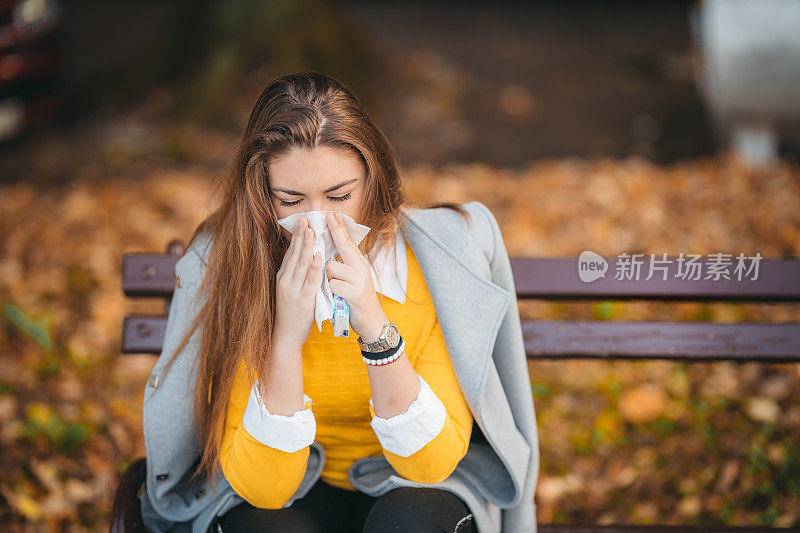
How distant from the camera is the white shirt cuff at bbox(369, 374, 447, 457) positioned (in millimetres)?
1827

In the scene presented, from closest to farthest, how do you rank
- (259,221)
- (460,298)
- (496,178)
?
1. (259,221)
2. (460,298)
3. (496,178)

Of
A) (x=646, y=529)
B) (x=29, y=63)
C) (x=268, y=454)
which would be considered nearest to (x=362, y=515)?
(x=268, y=454)

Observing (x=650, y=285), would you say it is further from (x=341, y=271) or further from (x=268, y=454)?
(x=268, y=454)

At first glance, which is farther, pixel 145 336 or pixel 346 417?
pixel 145 336

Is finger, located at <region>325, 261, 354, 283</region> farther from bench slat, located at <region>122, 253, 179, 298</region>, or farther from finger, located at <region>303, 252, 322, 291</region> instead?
bench slat, located at <region>122, 253, 179, 298</region>

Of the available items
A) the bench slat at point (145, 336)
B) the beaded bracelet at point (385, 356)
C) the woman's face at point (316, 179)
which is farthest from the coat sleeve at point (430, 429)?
the bench slat at point (145, 336)

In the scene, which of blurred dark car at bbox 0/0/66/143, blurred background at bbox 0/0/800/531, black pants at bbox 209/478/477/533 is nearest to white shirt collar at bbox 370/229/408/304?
black pants at bbox 209/478/477/533

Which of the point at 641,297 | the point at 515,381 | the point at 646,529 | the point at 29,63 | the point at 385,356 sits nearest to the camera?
the point at 385,356

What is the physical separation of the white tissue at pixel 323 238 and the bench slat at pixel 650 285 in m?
0.81

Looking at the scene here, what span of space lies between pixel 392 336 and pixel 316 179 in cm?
43

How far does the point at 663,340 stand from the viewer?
8.04 ft

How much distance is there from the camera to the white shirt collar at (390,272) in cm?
204

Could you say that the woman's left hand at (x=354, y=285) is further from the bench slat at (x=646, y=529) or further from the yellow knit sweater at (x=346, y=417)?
the bench slat at (x=646, y=529)

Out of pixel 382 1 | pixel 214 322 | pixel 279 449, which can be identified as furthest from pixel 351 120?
pixel 382 1
